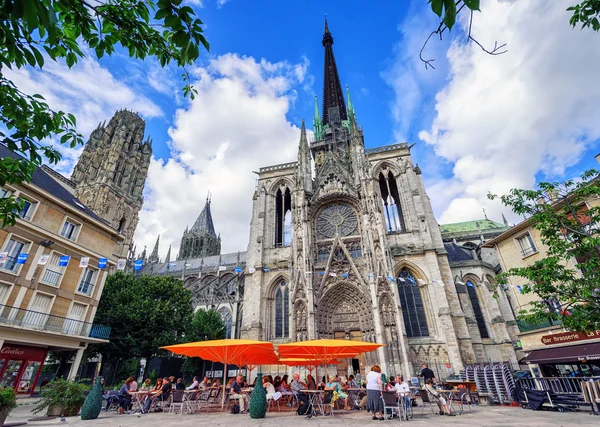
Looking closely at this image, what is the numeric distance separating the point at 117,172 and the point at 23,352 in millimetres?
41421

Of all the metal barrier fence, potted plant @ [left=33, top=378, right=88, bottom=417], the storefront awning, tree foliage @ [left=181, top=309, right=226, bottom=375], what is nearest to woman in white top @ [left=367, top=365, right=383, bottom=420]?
the metal barrier fence

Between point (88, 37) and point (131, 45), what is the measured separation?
0.38m

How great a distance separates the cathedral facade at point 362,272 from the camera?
19.4 m

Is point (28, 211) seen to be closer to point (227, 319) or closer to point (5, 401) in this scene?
point (5, 401)

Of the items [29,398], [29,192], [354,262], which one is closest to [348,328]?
[354,262]

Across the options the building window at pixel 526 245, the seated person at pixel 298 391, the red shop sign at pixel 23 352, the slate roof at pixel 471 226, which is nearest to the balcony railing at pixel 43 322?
the red shop sign at pixel 23 352

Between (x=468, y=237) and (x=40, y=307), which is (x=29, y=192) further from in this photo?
(x=468, y=237)

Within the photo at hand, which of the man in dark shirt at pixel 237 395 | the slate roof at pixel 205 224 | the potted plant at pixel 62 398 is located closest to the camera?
the potted plant at pixel 62 398

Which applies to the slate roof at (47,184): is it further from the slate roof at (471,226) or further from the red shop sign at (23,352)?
the slate roof at (471,226)

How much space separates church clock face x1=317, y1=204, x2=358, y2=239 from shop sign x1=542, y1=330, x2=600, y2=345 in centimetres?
1382

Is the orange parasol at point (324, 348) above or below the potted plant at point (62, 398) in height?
above

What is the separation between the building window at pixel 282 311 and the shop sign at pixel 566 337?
1537cm

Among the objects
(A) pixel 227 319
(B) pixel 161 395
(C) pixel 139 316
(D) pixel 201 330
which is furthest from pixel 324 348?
(A) pixel 227 319

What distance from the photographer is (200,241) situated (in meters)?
56.6
